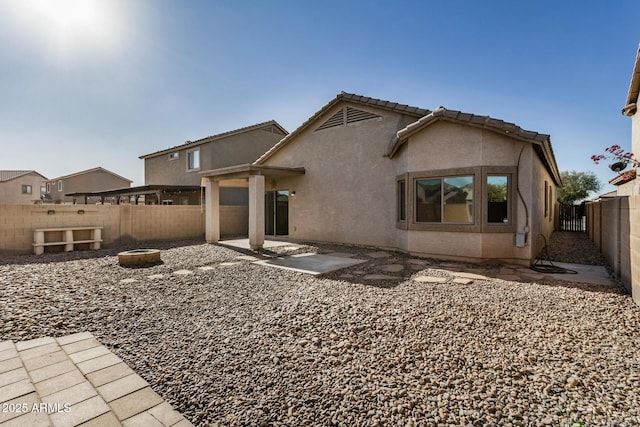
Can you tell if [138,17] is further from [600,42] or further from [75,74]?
[600,42]

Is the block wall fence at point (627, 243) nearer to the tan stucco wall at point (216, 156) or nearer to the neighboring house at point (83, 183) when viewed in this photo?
the tan stucco wall at point (216, 156)

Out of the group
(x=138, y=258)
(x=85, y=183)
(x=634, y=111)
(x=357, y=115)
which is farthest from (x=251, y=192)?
(x=85, y=183)

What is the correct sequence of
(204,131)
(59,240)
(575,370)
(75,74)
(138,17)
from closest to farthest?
(575,370)
(138,17)
(75,74)
(59,240)
(204,131)

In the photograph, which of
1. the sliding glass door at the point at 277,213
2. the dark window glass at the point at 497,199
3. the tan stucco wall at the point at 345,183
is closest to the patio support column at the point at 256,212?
the tan stucco wall at the point at 345,183

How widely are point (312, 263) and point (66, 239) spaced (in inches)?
386

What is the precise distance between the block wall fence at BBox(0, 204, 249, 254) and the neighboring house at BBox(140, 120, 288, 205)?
3681mm

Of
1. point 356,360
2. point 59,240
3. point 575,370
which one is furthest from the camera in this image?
point 59,240

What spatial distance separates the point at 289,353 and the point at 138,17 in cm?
1026

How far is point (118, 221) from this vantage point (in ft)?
42.1

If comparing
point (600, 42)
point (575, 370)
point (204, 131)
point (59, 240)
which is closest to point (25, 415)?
point (575, 370)

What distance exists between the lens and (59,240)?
36.6ft

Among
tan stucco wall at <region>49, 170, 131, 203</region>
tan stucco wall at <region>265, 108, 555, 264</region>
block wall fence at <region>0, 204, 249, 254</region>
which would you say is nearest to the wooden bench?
block wall fence at <region>0, 204, 249, 254</region>

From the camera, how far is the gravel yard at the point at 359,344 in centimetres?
251

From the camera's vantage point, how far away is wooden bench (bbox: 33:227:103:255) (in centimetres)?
1047
